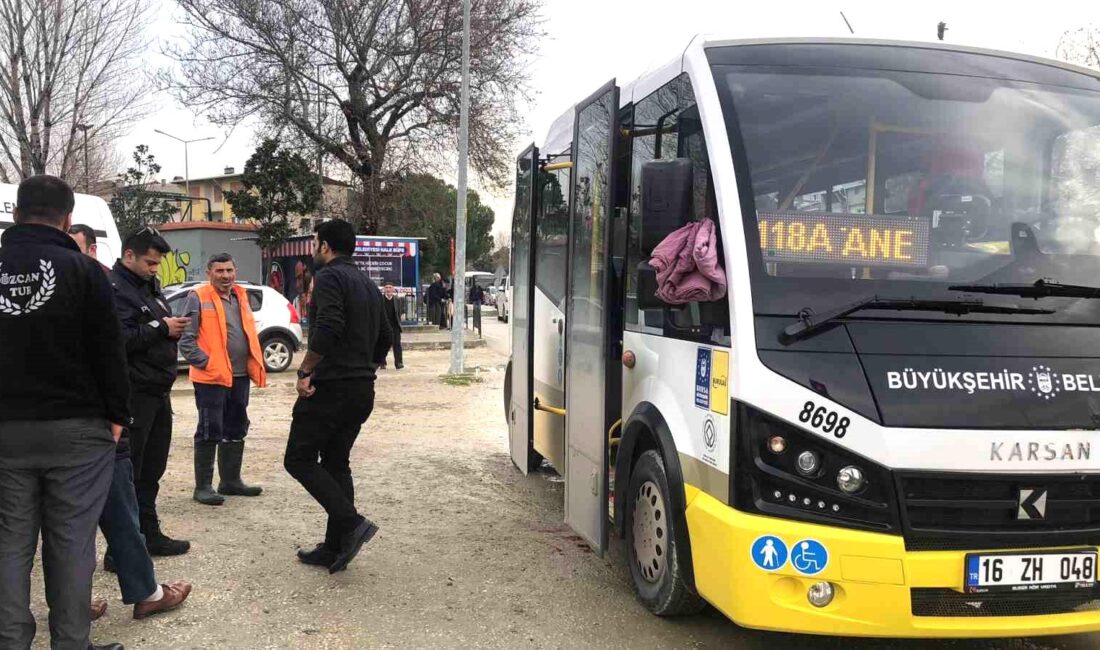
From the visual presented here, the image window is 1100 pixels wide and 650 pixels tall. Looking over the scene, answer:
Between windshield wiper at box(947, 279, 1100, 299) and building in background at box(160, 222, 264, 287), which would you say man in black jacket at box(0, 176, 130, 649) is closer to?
windshield wiper at box(947, 279, 1100, 299)

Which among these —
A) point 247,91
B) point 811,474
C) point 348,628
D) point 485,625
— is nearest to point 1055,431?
point 811,474

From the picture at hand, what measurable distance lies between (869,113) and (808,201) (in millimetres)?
510

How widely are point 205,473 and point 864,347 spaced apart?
486cm

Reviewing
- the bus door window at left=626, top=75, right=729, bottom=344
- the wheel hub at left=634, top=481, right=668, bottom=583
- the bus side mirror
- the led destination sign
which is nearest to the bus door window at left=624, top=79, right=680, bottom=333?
the bus door window at left=626, top=75, right=729, bottom=344

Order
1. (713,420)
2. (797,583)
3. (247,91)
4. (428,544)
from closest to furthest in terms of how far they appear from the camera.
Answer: (797,583) → (713,420) → (428,544) → (247,91)

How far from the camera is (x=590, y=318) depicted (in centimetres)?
468

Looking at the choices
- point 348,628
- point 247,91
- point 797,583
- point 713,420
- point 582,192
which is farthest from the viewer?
point 247,91

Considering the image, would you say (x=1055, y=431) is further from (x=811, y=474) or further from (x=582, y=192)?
(x=582, y=192)

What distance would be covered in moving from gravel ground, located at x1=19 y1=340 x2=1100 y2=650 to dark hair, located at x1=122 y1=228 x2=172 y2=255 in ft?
5.80

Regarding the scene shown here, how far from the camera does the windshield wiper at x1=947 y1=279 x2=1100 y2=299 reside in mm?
3529

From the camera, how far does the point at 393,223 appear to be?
93.0ft

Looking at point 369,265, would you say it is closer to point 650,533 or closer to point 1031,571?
point 650,533

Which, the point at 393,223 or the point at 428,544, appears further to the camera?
the point at 393,223

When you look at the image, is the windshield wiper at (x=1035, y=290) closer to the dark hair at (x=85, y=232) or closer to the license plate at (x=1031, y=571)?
the license plate at (x=1031, y=571)
